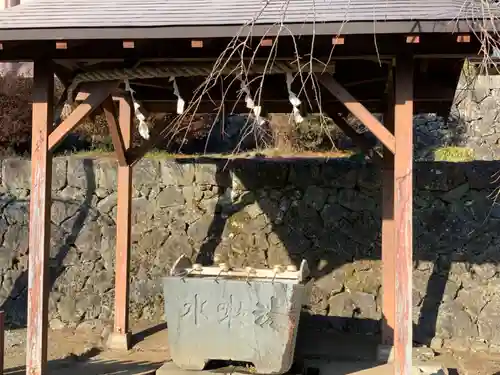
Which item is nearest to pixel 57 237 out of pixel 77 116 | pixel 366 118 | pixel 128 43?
pixel 77 116

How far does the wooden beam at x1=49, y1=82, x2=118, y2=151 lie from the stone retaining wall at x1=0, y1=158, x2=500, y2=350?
3.20 meters

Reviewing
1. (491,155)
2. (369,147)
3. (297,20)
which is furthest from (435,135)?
(297,20)

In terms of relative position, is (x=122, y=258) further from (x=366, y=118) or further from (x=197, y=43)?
(x=366, y=118)

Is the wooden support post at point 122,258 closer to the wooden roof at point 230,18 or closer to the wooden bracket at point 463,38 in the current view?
the wooden roof at point 230,18

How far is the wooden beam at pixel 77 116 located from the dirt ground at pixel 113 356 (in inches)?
82.8

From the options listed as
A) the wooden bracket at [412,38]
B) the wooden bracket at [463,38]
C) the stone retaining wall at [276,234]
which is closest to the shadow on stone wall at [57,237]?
the stone retaining wall at [276,234]

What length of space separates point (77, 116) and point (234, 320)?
1.93 m

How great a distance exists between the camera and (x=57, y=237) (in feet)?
→ 25.4

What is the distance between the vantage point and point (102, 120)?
1105 cm

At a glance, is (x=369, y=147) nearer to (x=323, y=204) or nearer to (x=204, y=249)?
(x=323, y=204)

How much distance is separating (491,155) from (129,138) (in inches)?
369

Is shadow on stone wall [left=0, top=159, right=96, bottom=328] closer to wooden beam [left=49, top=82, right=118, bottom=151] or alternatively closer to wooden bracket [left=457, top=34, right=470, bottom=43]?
wooden beam [left=49, top=82, right=118, bottom=151]

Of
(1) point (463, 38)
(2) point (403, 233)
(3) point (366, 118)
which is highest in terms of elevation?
(1) point (463, 38)

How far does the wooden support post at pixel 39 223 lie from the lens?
4.49 meters
